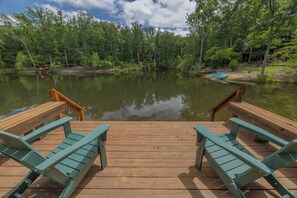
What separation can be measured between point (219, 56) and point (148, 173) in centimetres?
1975

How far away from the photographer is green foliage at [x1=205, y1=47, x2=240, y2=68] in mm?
17578

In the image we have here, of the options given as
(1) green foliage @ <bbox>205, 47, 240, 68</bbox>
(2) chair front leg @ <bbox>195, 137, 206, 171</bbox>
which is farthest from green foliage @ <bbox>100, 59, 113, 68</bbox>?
(2) chair front leg @ <bbox>195, 137, 206, 171</bbox>

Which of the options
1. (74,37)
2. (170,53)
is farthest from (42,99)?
(170,53)

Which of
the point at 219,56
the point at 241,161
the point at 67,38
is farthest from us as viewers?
the point at 67,38

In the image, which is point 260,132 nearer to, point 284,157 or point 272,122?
point 284,157

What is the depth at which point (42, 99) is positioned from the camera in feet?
27.7

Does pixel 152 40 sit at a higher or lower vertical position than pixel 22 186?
higher

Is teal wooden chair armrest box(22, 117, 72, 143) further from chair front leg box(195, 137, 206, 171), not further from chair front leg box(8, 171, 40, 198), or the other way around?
chair front leg box(195, 137, 206, 171)

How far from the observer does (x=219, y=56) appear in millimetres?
18047

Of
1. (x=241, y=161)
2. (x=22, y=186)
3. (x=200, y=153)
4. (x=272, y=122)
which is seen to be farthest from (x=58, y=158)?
(x=272, y=122)

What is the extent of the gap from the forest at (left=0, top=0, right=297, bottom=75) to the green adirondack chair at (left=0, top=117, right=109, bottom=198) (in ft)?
52.9

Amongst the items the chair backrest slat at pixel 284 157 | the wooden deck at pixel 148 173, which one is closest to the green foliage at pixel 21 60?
the wooden deck at pixel 148 173

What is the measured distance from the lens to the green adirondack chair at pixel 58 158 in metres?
1.04

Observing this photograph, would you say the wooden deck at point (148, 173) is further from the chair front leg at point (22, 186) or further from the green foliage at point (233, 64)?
the green foliage at point (233, 64)
